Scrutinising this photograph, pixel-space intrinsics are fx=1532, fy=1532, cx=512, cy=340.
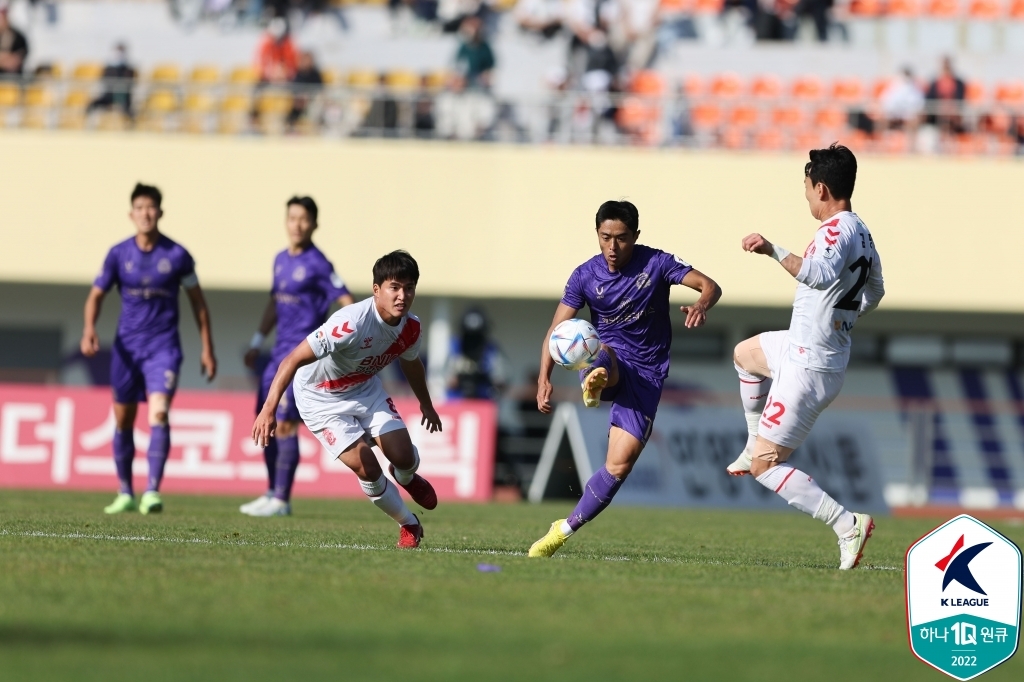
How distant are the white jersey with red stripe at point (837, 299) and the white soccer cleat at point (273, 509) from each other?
5.45 metres

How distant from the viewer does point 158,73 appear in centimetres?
2286

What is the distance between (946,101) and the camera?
2084 centimetres

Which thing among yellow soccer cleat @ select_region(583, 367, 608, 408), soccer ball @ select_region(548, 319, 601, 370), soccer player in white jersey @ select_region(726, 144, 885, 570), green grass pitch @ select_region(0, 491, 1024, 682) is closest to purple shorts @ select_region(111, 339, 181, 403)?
green grass pitch @ select_region(0, 491, 1024, 682)

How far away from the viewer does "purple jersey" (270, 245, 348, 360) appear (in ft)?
40.3

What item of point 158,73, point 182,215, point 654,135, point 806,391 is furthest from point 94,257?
point 806,391

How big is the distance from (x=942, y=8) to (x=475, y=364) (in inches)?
387

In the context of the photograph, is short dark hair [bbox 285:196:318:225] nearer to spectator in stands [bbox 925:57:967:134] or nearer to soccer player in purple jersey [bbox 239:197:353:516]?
soccer player in purple jersey [bbox 239:197:353:516]

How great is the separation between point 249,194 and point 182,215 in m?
1.00

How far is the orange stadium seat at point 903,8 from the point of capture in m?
23.9

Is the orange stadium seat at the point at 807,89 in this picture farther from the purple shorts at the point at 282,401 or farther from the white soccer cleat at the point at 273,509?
the white soccer cleat at the point at 273,509

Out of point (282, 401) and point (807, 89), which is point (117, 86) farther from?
point (282, 401)

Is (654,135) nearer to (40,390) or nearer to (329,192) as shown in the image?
(329,192)

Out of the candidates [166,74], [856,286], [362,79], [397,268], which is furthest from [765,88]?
[397,268]

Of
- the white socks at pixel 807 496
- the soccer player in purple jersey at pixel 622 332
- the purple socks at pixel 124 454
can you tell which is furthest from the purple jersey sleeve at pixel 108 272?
the white socks at pixel 807 496
